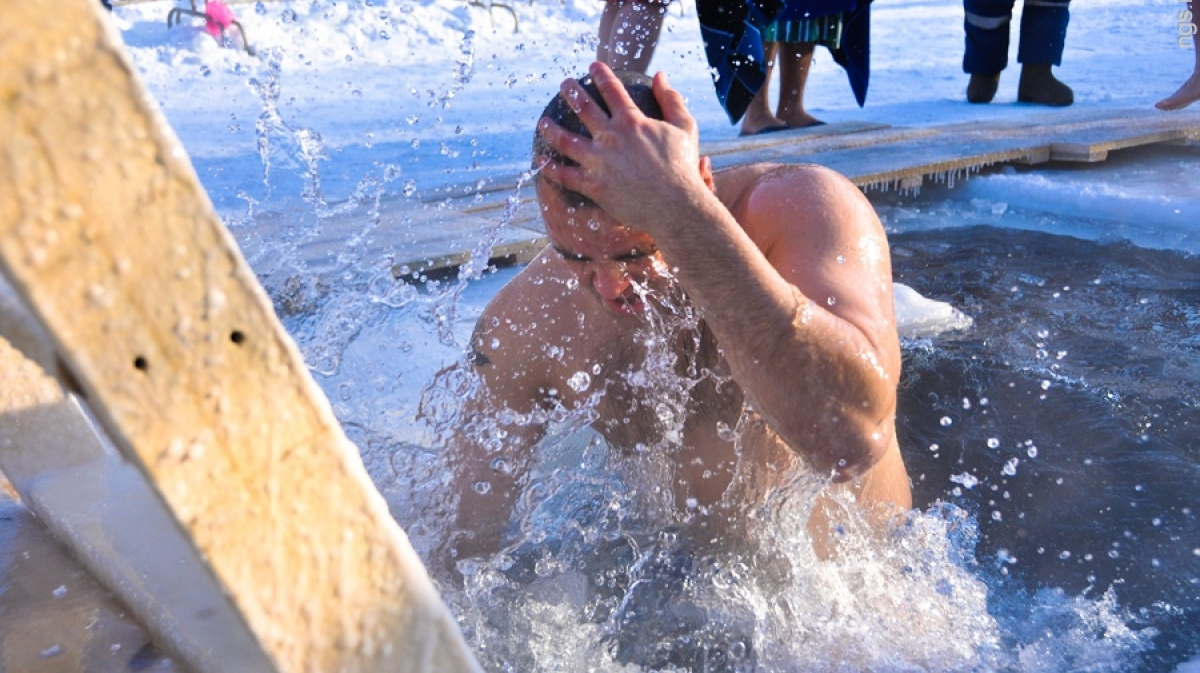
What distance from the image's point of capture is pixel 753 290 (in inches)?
58.6

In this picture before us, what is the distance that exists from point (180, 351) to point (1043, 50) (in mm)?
7341

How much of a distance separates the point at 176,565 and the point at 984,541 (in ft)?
5.86

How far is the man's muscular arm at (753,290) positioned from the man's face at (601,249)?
0.08m

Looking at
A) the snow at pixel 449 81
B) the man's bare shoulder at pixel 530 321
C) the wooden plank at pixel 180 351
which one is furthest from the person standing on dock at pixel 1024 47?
the wooden plank at pixel 180 351

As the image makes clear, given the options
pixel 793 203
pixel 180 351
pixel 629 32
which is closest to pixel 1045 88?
pixel 629 32

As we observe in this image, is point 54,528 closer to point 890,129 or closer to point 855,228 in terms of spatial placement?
point 855,228

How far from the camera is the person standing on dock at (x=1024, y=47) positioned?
6.77 metres

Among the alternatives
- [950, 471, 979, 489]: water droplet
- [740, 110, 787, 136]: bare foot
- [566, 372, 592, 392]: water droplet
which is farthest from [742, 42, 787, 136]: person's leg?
[566, 372, 592, 392]: water droplet

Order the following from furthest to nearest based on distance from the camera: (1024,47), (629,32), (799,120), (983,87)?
(983,87)
(1024,47)
(799,120)
(629,32)

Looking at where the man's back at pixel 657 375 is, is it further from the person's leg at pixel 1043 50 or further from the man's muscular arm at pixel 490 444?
the person's leg at pixel 1043 50

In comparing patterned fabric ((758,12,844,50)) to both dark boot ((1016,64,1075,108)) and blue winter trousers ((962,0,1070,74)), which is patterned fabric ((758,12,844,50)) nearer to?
blue winter trousers ((962,0,1070,74))

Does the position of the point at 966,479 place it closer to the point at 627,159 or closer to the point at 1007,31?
the point at 627,159

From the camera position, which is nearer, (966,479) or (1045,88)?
(966,479)

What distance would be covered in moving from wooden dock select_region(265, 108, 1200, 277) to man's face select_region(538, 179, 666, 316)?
5.89 feet
